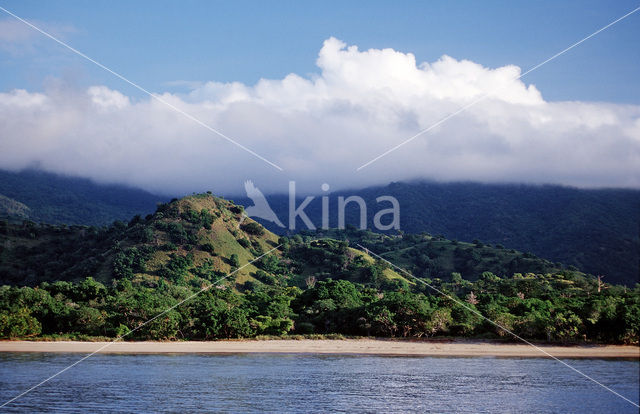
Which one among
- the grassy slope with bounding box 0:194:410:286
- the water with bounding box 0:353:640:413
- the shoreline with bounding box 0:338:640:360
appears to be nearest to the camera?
the water with bounding box 0:353:640:413

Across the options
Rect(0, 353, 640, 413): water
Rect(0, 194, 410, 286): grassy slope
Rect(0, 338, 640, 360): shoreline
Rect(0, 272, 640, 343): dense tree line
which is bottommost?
Rect(0, 353, 640, 413): water

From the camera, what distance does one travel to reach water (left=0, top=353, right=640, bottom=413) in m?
31.9

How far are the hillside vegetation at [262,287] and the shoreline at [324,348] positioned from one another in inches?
67.4

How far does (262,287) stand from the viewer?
91.0 meters

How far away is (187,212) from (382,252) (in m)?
46.1

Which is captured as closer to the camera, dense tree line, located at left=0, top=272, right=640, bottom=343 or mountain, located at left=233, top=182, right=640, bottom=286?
dense tree line, located at left=0, top=272, right=640, bottom=343

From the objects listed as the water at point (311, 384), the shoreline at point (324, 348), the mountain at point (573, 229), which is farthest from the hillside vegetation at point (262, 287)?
the mountain at point (573, 229)

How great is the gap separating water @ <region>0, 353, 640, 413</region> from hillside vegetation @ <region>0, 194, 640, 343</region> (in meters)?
6.57

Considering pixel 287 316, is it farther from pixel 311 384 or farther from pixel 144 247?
pixel 144 247

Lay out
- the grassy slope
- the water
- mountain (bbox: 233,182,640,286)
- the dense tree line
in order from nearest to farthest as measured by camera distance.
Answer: the water, the dense tree line, the grassy slope, mountain (bbox: 233,182,640,286)

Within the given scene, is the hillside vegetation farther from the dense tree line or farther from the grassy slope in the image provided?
the grassy slope

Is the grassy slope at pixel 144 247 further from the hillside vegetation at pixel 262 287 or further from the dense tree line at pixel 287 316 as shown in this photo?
the dense tree line at pixel 287 316

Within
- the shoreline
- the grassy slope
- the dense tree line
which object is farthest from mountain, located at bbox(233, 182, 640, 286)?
the shoreline

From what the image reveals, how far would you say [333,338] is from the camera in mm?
53125
